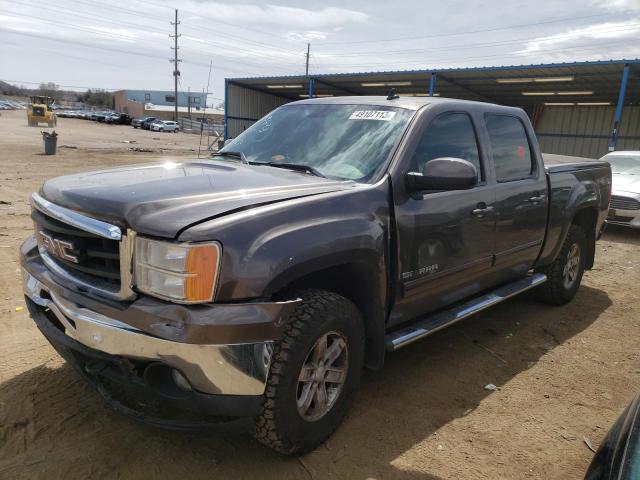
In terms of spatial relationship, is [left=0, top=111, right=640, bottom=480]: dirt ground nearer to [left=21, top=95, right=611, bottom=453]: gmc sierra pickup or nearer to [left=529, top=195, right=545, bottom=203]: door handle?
[left=21, top=95, right=611, bottom=453]: gmc sierra pickup

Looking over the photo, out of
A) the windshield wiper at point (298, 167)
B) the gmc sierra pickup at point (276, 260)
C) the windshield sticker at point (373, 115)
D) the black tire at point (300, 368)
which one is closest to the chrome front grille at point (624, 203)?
the gmc sierra pickup at point (276, 260)

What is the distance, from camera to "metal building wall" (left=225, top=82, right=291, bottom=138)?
91.3 feet

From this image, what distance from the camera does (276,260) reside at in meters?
2.26

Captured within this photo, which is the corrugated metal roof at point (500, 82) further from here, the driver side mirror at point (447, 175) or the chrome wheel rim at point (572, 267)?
the driver side mirror at point (447, 175)


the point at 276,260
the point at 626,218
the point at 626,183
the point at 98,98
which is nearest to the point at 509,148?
the point at 276,260

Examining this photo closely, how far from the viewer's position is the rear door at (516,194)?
13.0 ft

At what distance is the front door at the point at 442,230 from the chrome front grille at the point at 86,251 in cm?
152

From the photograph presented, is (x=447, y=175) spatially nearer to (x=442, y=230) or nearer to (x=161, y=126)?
(x=442, y=230)

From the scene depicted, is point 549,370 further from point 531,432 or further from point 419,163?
point 419,163

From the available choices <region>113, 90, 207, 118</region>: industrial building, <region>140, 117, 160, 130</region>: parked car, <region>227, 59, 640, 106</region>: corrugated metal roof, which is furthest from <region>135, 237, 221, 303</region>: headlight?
<region>113, 90, 207, 118</region>: industrial building

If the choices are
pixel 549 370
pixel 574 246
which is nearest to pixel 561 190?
pixel 574 246

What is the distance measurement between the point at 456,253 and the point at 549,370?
1.30 meters

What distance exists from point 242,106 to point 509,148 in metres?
26.4

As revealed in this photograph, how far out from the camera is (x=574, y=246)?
5305mm
